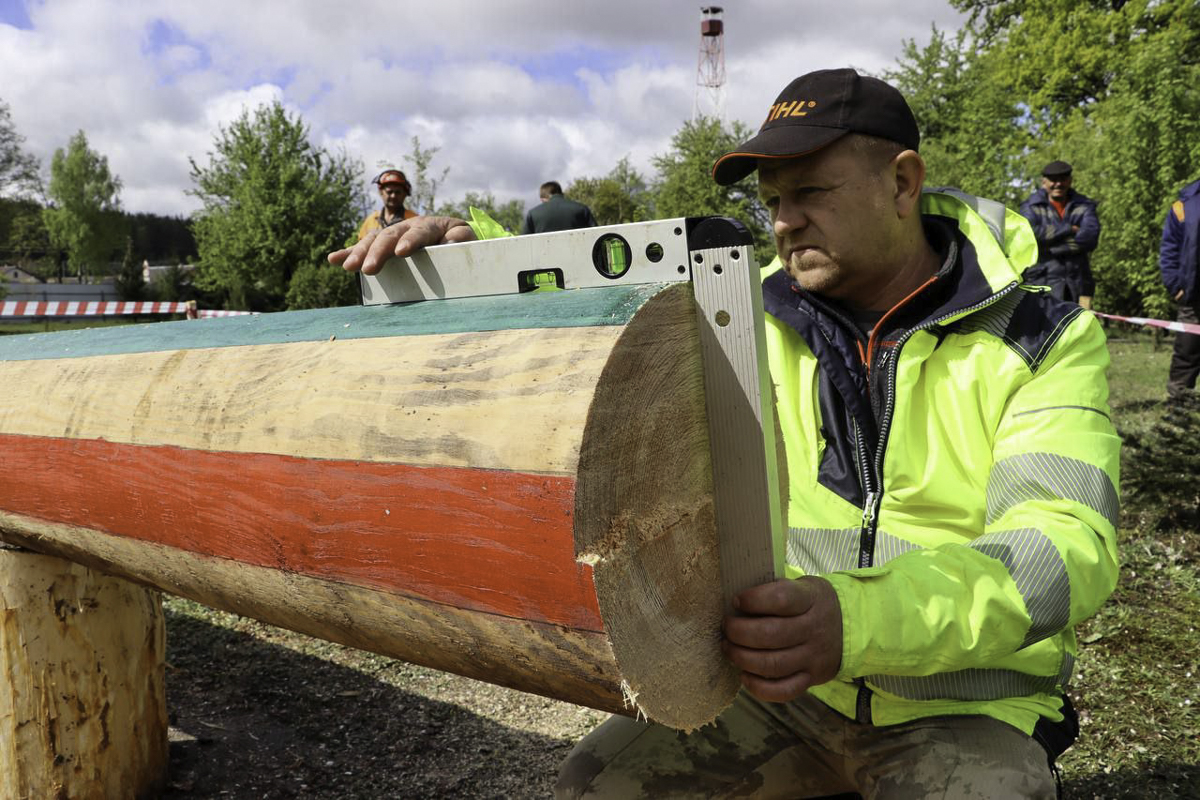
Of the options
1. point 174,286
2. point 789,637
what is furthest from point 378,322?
point 174,286

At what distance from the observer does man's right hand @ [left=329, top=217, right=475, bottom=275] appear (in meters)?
1.46

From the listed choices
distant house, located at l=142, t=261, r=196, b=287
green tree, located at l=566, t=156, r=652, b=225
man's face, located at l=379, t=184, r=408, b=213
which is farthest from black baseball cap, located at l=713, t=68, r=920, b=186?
distant house, located at l=142, t=261, r=196, b=287

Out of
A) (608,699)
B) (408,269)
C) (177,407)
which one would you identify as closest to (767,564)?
(608,699)

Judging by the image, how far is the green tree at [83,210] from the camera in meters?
52.3

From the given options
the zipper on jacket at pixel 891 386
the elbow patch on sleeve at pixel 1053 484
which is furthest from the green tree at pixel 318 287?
the elbow patch on sleeve at pixel 1053 484

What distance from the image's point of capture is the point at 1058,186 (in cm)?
809

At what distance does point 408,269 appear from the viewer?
144cm

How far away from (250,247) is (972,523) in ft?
84.1

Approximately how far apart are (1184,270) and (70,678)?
23.8 feet

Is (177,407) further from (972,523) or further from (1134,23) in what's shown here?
(1134,23)

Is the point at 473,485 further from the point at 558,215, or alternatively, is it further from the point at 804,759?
the point at 558,215

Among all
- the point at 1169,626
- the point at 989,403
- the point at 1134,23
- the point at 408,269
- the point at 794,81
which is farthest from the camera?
the point at 1134,23

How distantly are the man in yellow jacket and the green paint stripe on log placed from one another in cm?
16

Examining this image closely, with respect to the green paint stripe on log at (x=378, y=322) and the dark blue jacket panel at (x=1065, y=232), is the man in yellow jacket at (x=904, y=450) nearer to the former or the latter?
the green paint stripe on log at (x=378, y=322)
